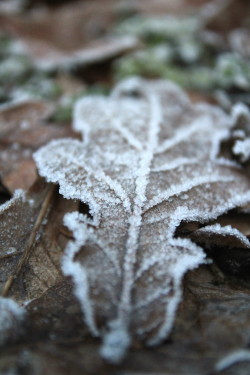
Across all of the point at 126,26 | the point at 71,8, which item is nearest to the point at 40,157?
the point at 126,26

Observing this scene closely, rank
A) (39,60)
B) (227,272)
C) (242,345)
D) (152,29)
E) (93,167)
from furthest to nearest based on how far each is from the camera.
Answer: (152,29), (39,60), (93,167), (227,272), (242,345)

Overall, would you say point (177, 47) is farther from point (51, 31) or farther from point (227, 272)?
point (227, 272)

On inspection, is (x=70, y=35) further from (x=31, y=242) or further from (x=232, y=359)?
(x=232, y=359)

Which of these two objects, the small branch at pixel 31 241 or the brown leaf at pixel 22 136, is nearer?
the small branch at pixel 31 241

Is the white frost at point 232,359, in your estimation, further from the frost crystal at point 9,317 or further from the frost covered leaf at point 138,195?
the frost crystal at point 9,317

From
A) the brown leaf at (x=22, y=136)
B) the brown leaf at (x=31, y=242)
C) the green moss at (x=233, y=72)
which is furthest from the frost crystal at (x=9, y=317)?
the green moss at (x=233, y=72)

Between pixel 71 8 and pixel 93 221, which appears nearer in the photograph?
pixel 93 221

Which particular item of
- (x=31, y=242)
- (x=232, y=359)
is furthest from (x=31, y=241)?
(x=232, y=359)
